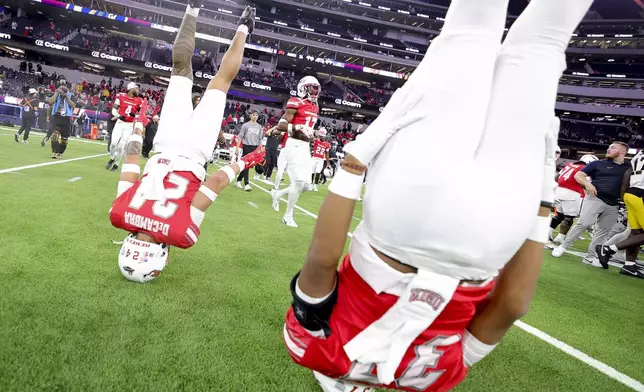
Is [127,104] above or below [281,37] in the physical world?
below

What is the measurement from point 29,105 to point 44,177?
25.2ft

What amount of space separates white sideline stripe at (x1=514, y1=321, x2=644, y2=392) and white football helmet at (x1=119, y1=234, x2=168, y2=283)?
113 inches

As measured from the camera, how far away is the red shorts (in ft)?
3.52

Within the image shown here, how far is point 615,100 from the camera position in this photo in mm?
37844

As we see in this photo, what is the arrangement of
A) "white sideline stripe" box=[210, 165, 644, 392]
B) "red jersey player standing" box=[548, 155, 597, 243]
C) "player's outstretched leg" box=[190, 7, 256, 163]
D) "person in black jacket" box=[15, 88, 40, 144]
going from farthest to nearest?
"person in black jacket" box=[15, 88, 40, 144] → "red jersey player standing" box=[548, 155, 597, 243] → "player's outstretched leg" box=[190, 7, 256, 163] → "white sideline stripe" box=[210, 165, 644, 392]

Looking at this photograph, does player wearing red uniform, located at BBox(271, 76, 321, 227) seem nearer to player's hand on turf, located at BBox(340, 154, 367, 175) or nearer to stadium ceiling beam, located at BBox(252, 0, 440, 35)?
player's hand on turf, located at BBox(340, 154, 367, 175)

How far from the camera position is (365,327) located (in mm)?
1095

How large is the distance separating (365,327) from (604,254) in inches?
275

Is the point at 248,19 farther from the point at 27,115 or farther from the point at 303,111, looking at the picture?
the point at 27,115

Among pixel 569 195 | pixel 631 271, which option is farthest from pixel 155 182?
pixel 569 195

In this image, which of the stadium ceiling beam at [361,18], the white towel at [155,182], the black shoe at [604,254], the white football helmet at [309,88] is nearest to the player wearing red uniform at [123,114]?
the white football helmet at [309,88]

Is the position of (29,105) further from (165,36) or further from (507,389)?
(165,36)

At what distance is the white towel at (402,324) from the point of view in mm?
984

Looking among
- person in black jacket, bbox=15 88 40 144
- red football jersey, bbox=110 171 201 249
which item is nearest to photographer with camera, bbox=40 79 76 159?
person in black jacket, bbox=15 88 40 144
